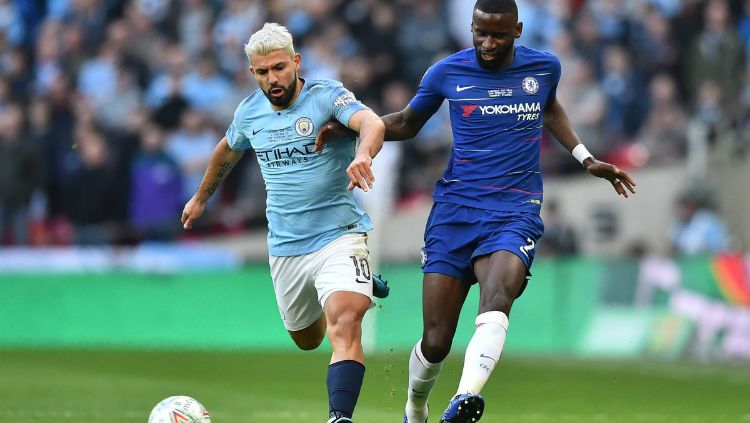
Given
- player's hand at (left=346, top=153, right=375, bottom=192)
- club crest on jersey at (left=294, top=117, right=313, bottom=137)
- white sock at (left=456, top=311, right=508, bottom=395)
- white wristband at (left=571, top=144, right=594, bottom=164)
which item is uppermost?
club crest on jersey at (left=294, top=117, right=313, bottom=137)

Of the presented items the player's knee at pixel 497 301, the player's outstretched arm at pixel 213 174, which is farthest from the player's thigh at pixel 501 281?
the player's outstretched arm at pixel 213 174

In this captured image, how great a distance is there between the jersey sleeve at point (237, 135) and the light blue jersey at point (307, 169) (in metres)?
0.14

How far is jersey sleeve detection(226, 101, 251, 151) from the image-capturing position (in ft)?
32.0

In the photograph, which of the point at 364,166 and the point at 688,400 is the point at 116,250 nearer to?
the point at 688,400

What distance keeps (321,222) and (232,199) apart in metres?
11.6

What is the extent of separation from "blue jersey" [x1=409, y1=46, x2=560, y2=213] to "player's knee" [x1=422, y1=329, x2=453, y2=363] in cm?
86

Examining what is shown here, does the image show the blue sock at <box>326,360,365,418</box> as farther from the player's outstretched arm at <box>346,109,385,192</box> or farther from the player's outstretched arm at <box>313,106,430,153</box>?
the player's outstretched arm at <box>313,106,430,153</box>

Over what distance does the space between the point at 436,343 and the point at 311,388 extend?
5.29m

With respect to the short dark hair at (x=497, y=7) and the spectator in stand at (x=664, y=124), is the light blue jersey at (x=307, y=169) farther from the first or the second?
the spectator in stand at (x=664, y=124)

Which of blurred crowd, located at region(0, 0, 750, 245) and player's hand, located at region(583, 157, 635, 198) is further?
blurred crowd, located at region(0, 0, 750, 245)

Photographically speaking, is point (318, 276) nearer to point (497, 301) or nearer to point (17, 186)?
point (497, 301)

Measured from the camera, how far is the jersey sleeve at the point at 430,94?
31.7ft

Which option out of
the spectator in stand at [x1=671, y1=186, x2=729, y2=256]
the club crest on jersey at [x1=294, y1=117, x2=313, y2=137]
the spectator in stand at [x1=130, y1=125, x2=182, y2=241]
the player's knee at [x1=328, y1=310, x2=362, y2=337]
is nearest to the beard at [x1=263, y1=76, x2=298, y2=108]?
the club crest on jersey at [x1=294, y1=117, x2=313, y2=137]

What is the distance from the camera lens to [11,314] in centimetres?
1891
